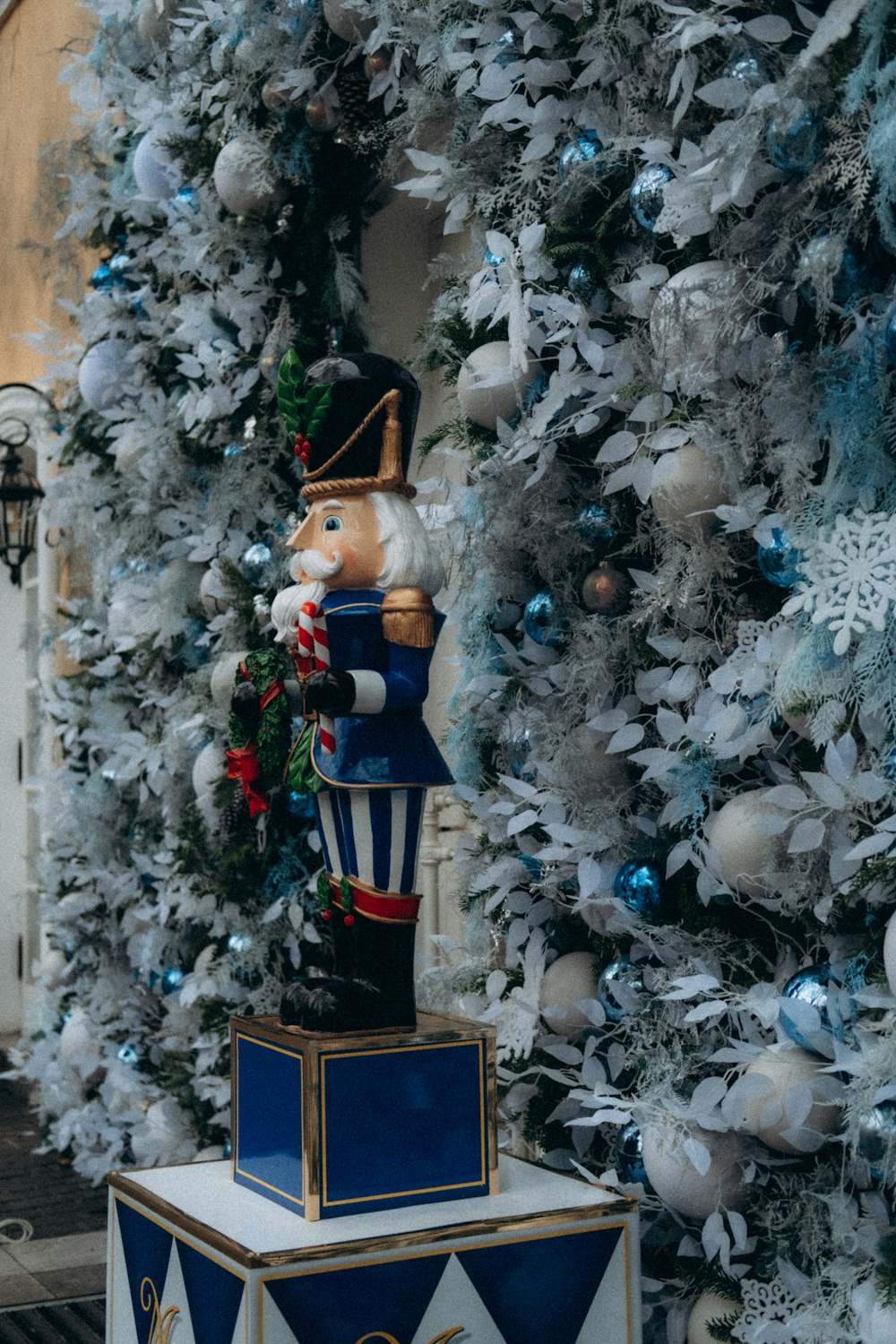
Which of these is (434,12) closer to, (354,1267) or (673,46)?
(673,46)

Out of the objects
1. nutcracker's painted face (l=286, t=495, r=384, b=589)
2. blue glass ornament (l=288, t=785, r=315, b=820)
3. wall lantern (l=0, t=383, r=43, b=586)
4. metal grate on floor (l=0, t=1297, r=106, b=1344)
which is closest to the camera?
nutcracker's painted face (l=286, t=495, r=384, b=589)

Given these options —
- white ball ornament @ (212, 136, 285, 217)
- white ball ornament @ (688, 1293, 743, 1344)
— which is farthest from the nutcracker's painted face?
white ball ornament @ (212, 136, 285, 217)

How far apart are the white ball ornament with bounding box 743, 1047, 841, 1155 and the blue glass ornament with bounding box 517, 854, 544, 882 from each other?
0.65 meters

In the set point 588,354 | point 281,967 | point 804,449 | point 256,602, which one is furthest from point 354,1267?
point 256,602

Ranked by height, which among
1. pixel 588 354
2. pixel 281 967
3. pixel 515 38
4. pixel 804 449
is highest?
A: pixel 515 38

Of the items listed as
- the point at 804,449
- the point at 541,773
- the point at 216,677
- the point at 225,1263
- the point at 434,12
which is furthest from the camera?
the point at 216,677

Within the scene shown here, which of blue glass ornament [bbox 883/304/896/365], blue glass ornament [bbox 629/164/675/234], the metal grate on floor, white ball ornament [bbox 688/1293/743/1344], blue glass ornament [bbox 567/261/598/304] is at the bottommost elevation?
the metal grate on floor

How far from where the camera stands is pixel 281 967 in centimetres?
356

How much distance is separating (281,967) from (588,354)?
1.82m

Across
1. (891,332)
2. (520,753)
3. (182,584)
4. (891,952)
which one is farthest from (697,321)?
(182,584)

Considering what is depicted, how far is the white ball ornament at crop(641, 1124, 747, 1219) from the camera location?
2.10m

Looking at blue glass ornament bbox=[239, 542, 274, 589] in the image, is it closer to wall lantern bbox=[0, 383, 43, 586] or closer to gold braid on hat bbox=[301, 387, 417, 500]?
gold braid on hat bbox=[301, 387, 417, 500]

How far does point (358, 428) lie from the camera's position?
2.21 m

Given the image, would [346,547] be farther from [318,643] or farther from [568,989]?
[568,989]
